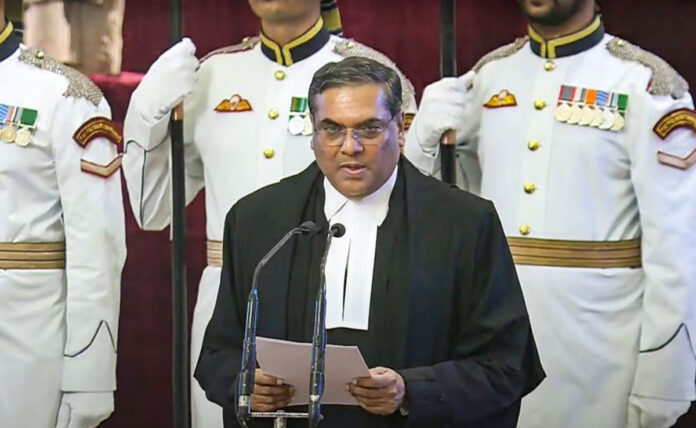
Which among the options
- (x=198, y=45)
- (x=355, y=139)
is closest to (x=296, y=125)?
(x=198, y=45)

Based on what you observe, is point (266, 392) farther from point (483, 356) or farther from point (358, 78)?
point (358, 78)

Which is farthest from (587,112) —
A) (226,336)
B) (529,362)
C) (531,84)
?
(226,336)

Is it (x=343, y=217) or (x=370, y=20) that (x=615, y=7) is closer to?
(x=370, y=20)

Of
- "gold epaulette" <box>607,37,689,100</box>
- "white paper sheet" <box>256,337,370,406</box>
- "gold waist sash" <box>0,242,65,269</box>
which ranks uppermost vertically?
"gold epaulette" <box>607,37,689,100</box>

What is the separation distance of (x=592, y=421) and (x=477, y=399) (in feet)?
2.95

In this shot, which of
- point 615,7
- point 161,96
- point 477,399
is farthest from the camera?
point 615,7

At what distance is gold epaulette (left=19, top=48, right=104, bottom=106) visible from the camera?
277cm

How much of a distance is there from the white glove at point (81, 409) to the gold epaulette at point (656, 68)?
56.1 inches

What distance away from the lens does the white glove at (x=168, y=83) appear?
2.72m

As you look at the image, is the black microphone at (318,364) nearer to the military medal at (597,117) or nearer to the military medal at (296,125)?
the military medal at (296,125)

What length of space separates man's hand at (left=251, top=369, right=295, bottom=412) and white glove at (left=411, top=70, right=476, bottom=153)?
1.04 metres

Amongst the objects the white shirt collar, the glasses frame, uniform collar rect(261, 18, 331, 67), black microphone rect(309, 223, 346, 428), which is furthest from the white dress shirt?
uniform collar rect(261, 18, 331, 67)

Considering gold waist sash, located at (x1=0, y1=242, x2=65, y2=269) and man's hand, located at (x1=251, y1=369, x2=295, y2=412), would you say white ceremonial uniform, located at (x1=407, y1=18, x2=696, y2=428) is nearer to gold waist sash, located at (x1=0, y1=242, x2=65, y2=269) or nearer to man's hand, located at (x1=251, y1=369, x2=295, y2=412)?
gold waist sash, located at (x1=0, y1=242, x2=65, y2=269)

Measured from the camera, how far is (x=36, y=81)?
2762 millimetres
